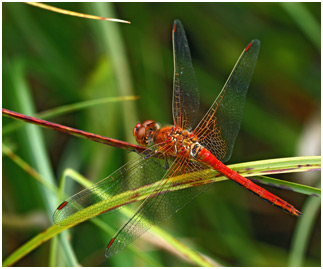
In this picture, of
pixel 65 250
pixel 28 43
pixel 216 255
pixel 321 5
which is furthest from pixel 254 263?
pixel 28 43

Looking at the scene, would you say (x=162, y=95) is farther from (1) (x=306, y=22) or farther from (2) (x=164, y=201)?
(2) (x=164, y=201)

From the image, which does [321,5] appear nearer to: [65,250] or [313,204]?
[313,204]

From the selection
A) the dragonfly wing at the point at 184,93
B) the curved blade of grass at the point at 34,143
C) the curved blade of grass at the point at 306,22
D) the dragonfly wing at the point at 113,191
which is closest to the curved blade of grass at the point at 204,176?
the dragonfly wing at the point at 113,191

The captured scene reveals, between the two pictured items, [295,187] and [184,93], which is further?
[184,93]

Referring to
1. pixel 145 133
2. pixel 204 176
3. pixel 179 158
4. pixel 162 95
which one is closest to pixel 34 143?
pixel 145 133

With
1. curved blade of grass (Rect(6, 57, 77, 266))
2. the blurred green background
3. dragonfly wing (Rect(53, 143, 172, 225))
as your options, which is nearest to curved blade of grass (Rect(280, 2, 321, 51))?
the blurred green background

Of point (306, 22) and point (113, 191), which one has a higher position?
point (306, 22)

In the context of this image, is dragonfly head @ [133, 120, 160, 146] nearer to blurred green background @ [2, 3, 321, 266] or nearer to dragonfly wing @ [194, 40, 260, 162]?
dragonfly wing @ [194, 40, 260, 162]

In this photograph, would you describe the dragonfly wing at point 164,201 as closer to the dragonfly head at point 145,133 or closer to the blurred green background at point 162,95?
the dragonfly head at point 145,133
